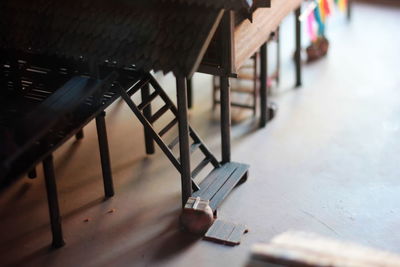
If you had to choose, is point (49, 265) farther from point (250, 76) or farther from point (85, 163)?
point (250, 76)

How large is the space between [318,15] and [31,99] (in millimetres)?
7226

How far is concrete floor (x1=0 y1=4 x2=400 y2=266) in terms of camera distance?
30.6ft

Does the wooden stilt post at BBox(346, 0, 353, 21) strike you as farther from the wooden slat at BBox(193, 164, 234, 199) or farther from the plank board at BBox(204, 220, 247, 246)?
the plank board at BBox(204, 220, 247, 246)

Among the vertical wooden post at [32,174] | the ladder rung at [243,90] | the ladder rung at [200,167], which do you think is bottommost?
the vertical wooden post at [32,174]

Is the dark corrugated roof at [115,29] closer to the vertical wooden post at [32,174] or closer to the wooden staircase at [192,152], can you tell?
the wooden staircase at [192,152]

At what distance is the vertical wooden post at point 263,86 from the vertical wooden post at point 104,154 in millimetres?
3540

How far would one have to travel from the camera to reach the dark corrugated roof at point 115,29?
341 inches

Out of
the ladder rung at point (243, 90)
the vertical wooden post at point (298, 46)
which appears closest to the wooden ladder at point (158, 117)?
the ladder rung at point (243, 90)

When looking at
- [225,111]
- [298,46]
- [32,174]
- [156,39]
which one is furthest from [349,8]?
[32,174]

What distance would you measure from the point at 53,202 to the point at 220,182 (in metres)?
2.75

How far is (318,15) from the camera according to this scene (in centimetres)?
1433

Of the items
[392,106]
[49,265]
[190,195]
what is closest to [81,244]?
[49,265]

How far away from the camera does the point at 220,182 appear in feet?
34.1

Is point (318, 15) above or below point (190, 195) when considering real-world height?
above
